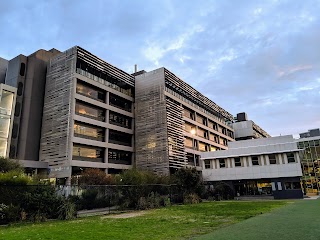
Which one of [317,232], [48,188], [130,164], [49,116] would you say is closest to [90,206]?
[48,188]

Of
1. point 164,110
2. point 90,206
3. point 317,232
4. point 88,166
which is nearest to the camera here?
point 317,232

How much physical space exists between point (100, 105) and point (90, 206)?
2721 cm

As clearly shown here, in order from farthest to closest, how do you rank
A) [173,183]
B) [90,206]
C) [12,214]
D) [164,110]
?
[164,110], [173,183], [90,206], [12,214]

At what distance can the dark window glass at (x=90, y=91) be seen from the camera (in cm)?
4562

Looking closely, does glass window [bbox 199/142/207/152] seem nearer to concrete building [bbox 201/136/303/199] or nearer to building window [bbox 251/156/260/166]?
concrete building [bbox 201/136/303/199]

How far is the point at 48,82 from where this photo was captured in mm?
46406

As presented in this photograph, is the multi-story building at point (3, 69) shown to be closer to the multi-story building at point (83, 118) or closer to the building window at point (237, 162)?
the multi-story building at point (83, 118)

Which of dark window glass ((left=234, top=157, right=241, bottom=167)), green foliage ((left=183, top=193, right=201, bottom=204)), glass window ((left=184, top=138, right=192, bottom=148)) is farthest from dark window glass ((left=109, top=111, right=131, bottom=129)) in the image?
green foliage ((left=183, top=193, right=201, bottom=204))

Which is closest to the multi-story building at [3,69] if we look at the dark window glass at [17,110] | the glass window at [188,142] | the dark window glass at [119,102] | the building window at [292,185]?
the dark window glass at [17,110]

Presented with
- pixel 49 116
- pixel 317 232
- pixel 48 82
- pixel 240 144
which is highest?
pixel 48 82

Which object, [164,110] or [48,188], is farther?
[164,110]

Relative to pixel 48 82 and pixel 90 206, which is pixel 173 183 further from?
pixel 48 82

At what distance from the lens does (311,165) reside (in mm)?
59781

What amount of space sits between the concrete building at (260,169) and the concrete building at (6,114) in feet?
104
